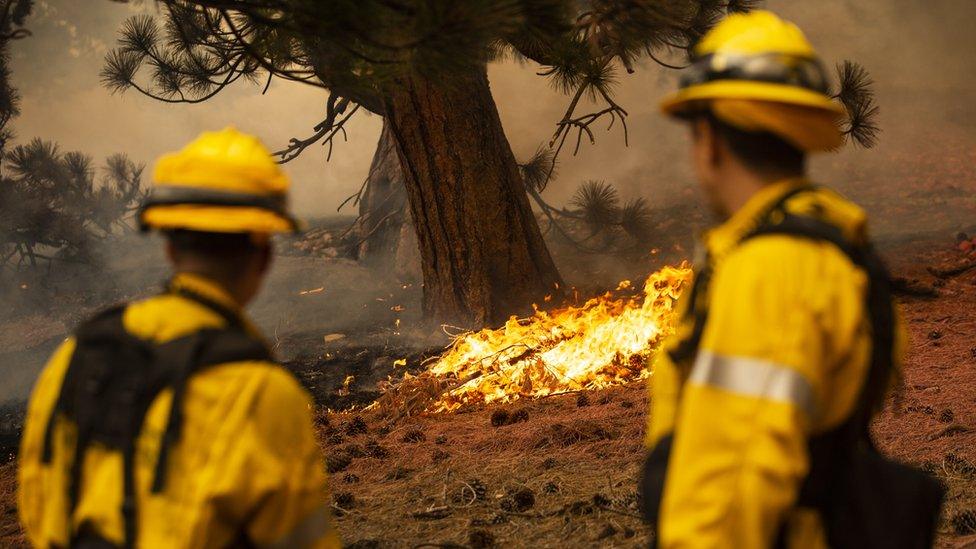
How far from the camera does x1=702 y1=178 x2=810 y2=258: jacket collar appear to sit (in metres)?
1.74

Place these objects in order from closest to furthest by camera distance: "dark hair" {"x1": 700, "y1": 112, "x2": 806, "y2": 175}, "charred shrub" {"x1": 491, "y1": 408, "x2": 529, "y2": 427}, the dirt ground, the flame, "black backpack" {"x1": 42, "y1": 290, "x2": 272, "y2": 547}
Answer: "black backpack" {"x1": 42, "y1": 290, "x2": 272, "y2": 547}
"dark hair" {"x1": 700, "y1": 112, "x2": 806, "y2": 175}
the dirt ground
"charred shrub" {"x1": 491, "y1": 408, "x2": 529, "y2": 427}
the flame

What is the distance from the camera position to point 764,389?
157 cm

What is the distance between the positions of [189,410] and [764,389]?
95 centimetres

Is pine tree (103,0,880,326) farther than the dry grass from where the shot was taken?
Yes

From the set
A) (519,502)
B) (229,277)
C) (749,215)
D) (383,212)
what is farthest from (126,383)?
(383,212)

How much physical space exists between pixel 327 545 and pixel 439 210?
675cm

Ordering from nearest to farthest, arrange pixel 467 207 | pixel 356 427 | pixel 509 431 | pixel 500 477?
pixel 500 477 < pixel 509 431 < pixel 356 427 < pixel 467 207

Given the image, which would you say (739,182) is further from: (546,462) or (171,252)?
(546,462)

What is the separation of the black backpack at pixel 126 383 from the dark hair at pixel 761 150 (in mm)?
917

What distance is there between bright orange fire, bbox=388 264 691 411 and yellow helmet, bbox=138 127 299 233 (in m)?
5.13

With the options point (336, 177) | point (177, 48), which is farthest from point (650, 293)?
point (336, 177)

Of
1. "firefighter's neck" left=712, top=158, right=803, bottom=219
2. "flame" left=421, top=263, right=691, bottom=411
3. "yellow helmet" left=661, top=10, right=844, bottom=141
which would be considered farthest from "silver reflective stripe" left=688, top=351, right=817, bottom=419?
"flame" left=421, top=263, right=691, bottom=411

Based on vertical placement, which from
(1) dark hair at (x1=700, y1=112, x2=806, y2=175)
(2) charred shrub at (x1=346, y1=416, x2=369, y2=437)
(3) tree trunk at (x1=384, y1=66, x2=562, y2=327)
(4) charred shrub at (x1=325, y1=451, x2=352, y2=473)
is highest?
(3) tree trunk at (x1=384, y1=66, x2=562, y2=327)

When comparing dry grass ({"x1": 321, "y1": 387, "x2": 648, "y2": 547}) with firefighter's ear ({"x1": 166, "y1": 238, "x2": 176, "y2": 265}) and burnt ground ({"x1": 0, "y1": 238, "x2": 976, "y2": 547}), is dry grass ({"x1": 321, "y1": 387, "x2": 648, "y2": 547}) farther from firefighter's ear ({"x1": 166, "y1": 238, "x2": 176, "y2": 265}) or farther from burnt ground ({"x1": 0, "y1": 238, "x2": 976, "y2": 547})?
firefighter's ear ({"x1": 166, "y1": 238, "x2": 176, "y2": 265})
